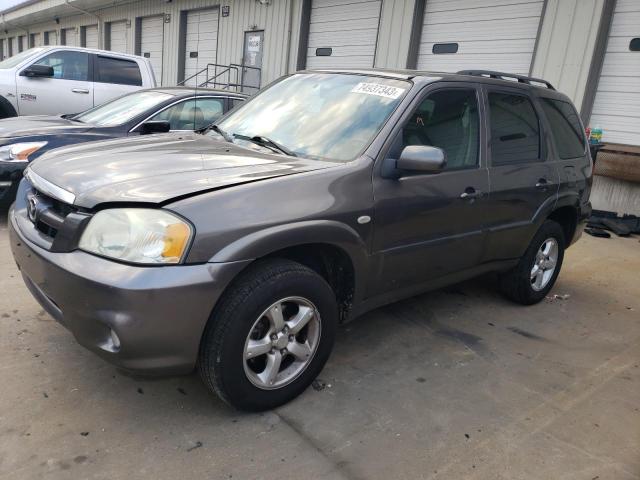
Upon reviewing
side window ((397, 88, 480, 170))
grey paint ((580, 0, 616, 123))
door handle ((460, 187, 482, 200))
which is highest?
grey paint ((580, 0, 616, 123))

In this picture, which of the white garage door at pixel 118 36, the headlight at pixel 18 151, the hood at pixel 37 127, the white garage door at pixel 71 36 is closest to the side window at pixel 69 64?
the hood at pixel 37 127

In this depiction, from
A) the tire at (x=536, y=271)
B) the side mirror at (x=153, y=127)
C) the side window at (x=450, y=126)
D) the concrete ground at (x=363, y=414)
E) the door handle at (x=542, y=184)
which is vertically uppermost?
the side window at (x=450, y=126)

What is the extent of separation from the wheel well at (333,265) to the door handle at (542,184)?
1.92 m

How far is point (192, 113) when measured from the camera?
607 cm

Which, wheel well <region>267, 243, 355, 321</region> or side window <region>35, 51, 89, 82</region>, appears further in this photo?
side window <region>35, 51, 89, 82</region>

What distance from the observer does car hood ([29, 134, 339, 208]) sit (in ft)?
7.41

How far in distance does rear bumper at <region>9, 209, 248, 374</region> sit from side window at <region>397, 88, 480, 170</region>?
146cm

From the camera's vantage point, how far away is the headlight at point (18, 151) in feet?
16.2

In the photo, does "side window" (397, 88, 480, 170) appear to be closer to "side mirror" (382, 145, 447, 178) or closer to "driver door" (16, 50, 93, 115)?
"side mirror" (382, 145, 447, 178)

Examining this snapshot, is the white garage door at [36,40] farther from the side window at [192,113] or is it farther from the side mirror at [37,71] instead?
the side window at [192,113]

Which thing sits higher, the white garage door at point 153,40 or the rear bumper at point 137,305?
the white garage door at point 153,40

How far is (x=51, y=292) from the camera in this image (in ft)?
7.51

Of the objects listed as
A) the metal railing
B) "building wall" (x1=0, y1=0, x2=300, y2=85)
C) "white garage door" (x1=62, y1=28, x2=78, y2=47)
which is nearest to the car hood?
"building wall" (x1=0, y1=0, x2=300, y2=85)

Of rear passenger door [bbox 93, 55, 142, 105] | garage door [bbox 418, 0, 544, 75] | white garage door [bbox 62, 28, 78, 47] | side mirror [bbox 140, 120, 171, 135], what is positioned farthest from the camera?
white garage door [bbox 62, 28, 78, 47]
